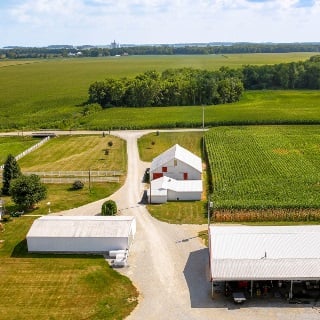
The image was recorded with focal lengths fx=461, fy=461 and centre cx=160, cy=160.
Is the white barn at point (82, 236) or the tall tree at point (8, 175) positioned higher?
the tall tree at point (8, 175)

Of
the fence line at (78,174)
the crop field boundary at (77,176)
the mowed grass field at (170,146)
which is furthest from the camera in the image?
the fence line at (78,174)

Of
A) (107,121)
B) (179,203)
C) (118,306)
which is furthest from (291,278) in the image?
(107,121)

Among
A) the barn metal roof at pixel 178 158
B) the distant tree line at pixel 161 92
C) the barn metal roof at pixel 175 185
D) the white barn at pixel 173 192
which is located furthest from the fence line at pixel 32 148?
the distant tree line at pixel 161 92

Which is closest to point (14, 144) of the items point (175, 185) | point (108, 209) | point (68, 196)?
point (68, 196)

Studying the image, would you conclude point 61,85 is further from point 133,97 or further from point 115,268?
point 115,268

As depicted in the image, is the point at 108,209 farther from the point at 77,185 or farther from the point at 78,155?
the point at 78,155

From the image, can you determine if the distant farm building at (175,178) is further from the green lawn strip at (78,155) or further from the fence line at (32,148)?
the fence line at (32,148)
